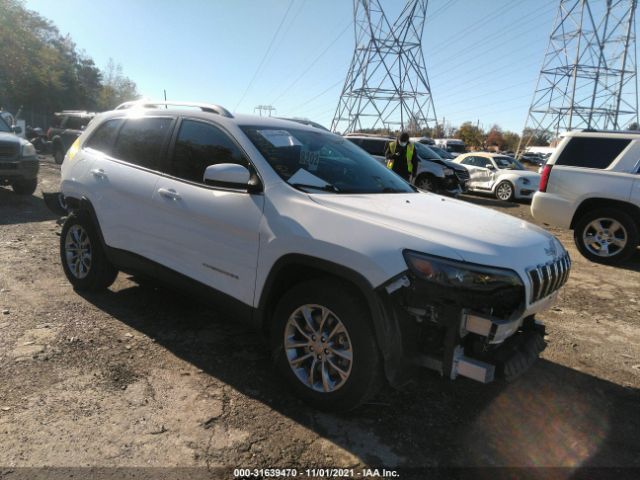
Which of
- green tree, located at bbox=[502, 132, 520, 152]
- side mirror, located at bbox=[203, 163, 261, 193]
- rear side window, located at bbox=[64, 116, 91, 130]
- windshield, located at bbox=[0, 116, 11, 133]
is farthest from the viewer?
green tree, located at bbox=[502, 132, 520, 152]

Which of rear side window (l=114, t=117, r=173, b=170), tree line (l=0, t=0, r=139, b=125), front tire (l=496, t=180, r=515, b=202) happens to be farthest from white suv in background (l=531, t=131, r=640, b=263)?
tree line (l=0, t=0, r=139, b=125)

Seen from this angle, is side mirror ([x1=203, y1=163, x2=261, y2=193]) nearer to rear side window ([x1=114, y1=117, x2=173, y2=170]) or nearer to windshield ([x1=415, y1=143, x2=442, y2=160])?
rear side window ([x1=114, y1=117, x2=173, y2=170])

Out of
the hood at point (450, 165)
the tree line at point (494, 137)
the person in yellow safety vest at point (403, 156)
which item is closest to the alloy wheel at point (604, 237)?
the person in yellow safety vest at point (403, 156)

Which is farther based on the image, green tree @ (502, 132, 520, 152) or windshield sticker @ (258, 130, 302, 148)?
green tree @ (502, 132, 520, 152)

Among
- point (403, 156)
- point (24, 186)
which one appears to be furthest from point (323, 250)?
point (24, 186)

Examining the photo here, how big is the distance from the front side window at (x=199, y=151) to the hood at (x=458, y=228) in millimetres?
810

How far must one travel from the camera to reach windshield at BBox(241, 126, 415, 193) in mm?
3256

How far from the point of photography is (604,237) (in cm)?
714

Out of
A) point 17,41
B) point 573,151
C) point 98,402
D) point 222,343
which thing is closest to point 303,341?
point 222,343

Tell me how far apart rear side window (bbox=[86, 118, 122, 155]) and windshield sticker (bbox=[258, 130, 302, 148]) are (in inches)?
69.1

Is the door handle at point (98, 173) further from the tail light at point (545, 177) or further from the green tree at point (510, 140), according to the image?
the green tree at point (510, 140)

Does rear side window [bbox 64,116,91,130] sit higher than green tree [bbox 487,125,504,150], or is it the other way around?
green tree [bbox 487,125,504,150]

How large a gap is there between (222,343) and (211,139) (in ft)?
5.17

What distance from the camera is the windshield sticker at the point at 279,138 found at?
3449mm
